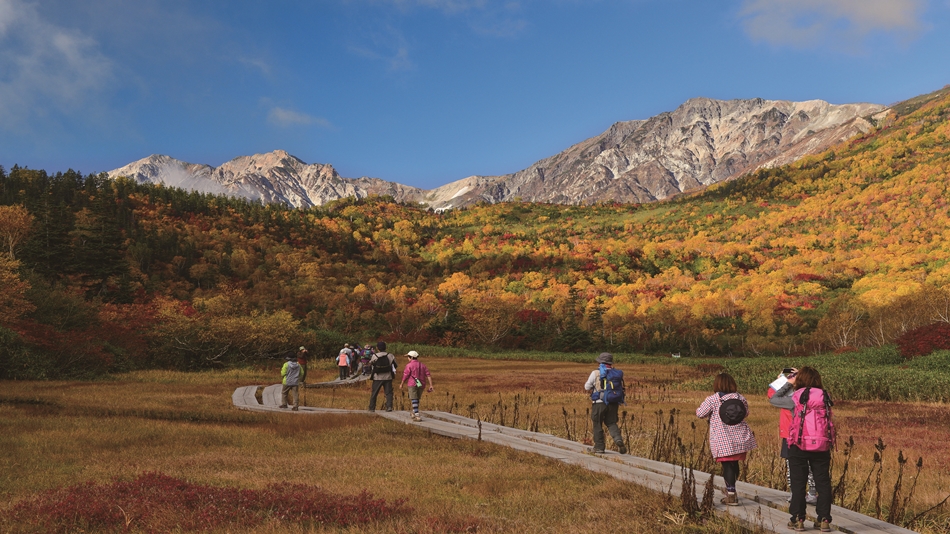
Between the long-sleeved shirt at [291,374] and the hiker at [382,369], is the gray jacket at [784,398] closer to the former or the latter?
the hiker at [382,369]

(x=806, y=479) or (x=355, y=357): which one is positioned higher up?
(x=806, y=479)

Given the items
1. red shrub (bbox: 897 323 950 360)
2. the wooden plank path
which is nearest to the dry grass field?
the wooden plank path

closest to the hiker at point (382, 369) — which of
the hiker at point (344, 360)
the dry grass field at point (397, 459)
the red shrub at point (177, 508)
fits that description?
the dry grass field at point (397, 459)

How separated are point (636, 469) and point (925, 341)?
152 ft

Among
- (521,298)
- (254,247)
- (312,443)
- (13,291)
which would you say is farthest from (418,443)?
(254,247)

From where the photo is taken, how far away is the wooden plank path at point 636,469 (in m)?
7.77

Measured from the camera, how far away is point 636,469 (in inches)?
444

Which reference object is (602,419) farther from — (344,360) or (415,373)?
(344,360)

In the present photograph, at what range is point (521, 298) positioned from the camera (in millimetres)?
142375

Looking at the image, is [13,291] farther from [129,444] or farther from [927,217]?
[927,217]

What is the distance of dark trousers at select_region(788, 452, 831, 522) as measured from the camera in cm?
739

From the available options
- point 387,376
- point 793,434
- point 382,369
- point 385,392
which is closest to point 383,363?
point 382,369

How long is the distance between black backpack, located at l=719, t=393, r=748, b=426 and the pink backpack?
115 centimetres

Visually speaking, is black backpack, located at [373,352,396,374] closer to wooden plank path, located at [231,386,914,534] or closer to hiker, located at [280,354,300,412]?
wooden plank path, located at [231,386,914,534]
